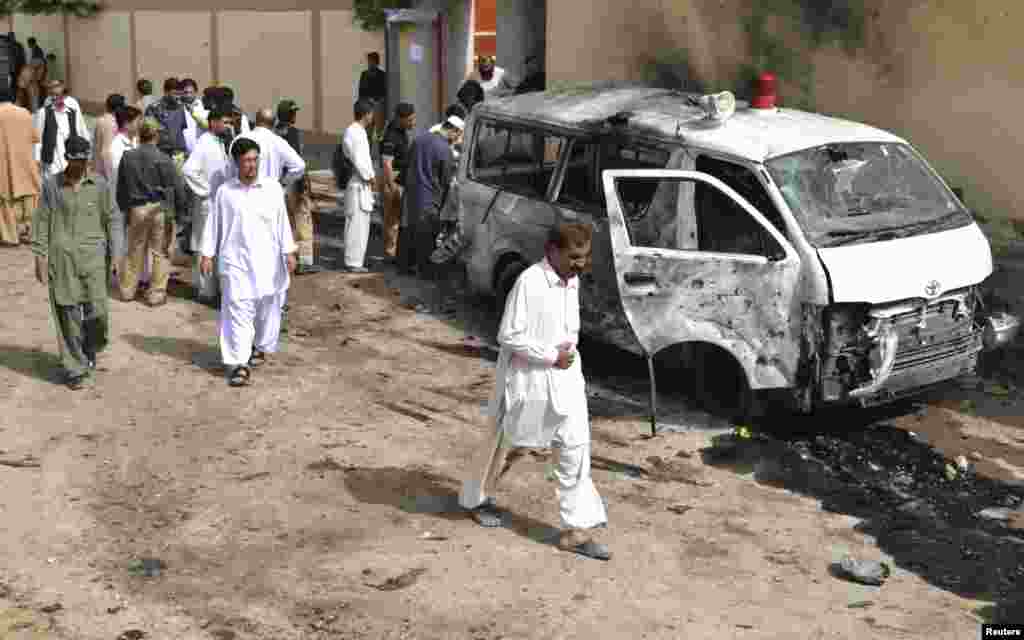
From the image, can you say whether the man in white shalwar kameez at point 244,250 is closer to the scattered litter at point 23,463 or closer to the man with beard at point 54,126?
the scattered litter at point 23,463

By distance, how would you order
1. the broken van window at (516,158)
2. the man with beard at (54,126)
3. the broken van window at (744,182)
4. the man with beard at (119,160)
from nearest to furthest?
the broken van window at (744,182)
the broken van window at (516,158)
the man with beard at (119,160)
the man with beard at (54,126)

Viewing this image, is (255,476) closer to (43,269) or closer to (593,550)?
(593,550)

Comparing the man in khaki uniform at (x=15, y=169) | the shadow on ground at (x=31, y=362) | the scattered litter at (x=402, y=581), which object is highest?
the man in khaki uniform at (x=15, y=169)

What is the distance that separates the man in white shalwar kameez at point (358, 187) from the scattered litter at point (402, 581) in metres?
6.50

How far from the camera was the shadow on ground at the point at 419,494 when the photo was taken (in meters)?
7.73

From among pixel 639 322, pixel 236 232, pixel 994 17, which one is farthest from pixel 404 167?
pixel 994 17

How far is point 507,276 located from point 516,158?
966mm

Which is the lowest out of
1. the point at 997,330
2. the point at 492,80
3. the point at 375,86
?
the point at 997,330

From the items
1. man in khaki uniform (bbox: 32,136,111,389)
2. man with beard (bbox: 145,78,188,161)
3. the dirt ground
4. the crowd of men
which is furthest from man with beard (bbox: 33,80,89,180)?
man in khaki uniform (bbox: 32,136,111,389)

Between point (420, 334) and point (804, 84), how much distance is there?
496 centimetres

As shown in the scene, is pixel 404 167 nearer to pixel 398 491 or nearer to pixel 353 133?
pixel 353 133

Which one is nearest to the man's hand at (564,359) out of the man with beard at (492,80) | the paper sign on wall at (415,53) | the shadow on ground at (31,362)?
the shadow on ground at (31,362)

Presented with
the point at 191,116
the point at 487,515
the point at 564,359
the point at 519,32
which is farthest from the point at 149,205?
the point at 519,32

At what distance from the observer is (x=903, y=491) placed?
8586mm
